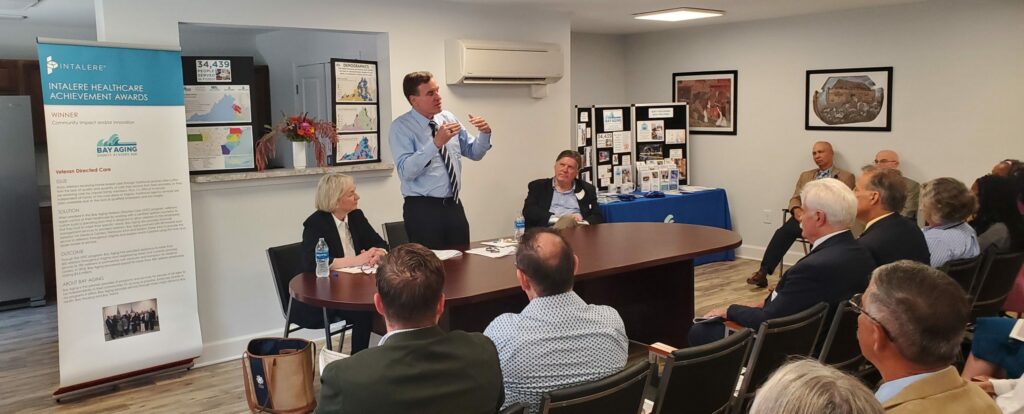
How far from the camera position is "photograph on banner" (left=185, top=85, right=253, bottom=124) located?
4859mm

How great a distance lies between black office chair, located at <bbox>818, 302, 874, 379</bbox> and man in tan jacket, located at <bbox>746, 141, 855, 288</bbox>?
11.6 ft

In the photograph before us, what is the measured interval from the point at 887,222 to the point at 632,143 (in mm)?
4345

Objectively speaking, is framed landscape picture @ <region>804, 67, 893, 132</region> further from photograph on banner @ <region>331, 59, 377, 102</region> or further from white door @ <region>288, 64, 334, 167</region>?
white door @ <region>288, 64, 334, 167</region>

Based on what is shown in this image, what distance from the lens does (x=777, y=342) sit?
290cm

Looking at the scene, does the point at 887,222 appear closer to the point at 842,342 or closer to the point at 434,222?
the point at 842,342

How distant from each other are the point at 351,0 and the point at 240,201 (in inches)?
60.1

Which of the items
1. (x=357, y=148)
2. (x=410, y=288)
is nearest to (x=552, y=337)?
(x=410, y=288)

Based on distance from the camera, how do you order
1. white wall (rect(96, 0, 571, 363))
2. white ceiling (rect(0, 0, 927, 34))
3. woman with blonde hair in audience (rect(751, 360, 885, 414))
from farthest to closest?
white ceiling (rect(0, 0, 927, 34)) < white wall (rect(96, 0, 571, 363)) < woman with blonde hair in audience (rect(751, 360, 885, 414))

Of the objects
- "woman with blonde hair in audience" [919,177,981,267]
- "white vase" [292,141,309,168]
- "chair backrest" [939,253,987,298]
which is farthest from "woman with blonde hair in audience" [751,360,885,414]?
"white vase" [292,141,309,168]

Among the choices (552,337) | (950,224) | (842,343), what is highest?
(950,224)

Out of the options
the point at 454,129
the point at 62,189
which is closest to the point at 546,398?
the point at 454,129

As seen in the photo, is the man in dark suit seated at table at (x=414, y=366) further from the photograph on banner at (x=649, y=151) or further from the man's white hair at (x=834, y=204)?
the photograph on banner at (x=649, y=151)

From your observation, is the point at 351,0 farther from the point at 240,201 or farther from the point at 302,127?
the point at 240,201

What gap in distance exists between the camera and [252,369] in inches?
137
